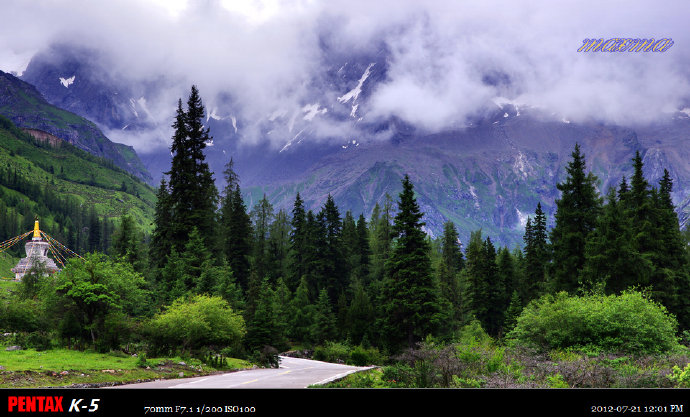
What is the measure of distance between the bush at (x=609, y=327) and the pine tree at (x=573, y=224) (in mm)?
16695

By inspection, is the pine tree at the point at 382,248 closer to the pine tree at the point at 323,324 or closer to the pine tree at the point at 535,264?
the pine tree at the point at 323,324

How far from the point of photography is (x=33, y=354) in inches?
990

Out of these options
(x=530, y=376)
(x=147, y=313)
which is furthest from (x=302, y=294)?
(x=530, y=376)

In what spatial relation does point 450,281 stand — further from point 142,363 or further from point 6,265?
point 6,265

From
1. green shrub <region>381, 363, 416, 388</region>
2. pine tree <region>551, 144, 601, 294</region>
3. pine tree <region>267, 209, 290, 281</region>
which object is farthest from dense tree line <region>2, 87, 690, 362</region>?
green shrub <region>381, 363, 416, 388</region>

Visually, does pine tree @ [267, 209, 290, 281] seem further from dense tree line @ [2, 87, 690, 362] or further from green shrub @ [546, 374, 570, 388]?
green shrub @ [546, 374, 570, 388]

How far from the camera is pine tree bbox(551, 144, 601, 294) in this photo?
4284 cm

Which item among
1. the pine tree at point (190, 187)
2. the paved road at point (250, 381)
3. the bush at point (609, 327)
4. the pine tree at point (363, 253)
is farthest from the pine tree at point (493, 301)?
the paved road at point (250, 381)

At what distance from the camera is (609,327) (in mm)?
22891

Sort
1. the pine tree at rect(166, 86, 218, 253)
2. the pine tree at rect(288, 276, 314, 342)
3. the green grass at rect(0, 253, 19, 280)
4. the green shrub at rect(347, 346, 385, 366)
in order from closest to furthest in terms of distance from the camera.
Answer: the green shrub at rect(347, 346, 385, 366) → the pine tree at rect(166, 86, 218, 253) → the pine tree at rect(288, 276, 314, 342) → the green grass at rect(0, 253, 19, 280)

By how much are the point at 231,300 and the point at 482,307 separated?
3688 cm

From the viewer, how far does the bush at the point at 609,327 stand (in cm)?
2248

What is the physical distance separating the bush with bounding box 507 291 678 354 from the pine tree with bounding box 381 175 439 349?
1932 centimetres
